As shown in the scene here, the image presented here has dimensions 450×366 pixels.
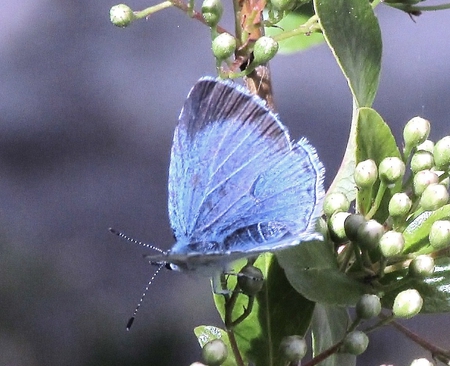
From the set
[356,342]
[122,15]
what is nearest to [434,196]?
[356,342]

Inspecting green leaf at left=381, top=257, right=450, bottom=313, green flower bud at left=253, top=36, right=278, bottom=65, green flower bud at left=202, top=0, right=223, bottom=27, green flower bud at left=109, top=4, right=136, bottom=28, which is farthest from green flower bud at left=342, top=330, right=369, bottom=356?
green flower bud at left=109, top=4, right=136, bottom=28

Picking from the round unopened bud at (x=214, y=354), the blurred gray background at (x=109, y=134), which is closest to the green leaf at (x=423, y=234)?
the round unopened bud at (x=214, y=354)

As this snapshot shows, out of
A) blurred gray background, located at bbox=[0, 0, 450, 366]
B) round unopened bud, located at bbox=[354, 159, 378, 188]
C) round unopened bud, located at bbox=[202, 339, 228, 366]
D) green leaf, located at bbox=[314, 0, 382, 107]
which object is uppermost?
green leaf, located at bbox=[314, 0, 382, 107]

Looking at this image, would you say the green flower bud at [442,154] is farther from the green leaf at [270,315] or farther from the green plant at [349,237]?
the green leaf at [270,315]

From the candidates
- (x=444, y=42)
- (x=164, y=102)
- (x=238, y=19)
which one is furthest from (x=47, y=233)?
(x=238, y=19)

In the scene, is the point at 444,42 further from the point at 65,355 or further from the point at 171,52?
the point at 65,355

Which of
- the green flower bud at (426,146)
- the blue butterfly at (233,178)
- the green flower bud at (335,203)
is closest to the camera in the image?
the blue butterfly at (233,178)

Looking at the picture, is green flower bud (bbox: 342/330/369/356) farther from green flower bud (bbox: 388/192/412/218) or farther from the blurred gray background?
the blurred gray background
